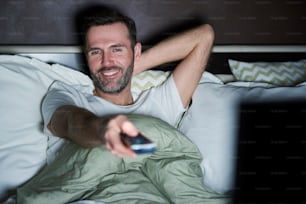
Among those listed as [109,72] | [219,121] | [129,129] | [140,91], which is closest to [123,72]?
[109,72]

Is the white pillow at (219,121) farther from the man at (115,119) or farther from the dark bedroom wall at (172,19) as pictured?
the dark bedroom wall at (172,19)

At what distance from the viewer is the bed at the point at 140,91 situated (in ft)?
3.62

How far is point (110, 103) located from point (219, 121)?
1.02ft

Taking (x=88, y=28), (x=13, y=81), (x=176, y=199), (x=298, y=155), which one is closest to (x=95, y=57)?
(x=88, y=28)

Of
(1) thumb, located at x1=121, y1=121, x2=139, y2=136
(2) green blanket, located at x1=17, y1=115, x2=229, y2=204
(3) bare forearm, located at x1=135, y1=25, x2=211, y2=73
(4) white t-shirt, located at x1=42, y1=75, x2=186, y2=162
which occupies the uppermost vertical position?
(1) thumb, located at x1=121, y1=121, x2=139, y2=136

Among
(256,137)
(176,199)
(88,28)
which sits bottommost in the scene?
(176,199)

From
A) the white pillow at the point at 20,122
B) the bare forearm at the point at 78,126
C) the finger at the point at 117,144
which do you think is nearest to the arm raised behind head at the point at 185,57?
the white pillow at the point at 20,122

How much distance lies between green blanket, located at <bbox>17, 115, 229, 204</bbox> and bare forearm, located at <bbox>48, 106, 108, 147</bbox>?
0.24 ft

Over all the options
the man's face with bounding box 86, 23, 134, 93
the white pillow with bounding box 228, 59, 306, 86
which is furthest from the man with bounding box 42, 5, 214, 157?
the white pillow with bounding box 228, 59, 306, 86

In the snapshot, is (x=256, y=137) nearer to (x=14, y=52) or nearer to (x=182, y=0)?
(x=182, y=0)

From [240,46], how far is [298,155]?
0.59 m

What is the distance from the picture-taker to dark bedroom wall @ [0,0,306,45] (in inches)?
54.6

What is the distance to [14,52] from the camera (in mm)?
1312

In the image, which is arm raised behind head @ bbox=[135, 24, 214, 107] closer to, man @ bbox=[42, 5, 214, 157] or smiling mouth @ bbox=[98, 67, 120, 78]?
man @ bbox=[42, 5, 214, 157]
